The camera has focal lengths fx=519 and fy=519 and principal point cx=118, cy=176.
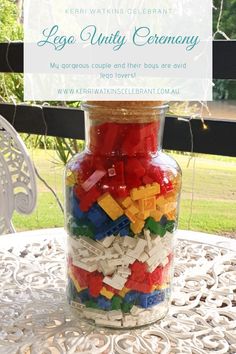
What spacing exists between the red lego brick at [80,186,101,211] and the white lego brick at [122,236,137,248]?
61 mm

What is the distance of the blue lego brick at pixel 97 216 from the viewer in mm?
640

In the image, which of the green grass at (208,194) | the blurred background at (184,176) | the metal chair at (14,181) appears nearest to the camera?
the metal chair at (14,181)

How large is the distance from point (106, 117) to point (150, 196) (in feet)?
0.38

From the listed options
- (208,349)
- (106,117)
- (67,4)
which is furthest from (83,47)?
(208,349)

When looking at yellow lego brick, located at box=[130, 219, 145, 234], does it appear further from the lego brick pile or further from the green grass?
the green grass

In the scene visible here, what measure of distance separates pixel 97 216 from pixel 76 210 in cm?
4

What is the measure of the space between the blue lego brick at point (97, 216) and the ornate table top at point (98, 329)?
0.47ft

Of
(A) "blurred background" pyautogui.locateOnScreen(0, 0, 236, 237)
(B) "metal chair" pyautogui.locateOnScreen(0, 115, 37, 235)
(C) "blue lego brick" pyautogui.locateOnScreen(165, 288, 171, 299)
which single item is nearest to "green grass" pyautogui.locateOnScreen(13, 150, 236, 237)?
(A) "blurred background" pyautogui.locateOnScreen(0, 0, 236, 237)

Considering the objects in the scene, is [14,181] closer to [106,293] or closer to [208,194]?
[106,293]

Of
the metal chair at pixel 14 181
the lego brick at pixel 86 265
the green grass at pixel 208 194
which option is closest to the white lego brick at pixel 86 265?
the lego brick at pixel 86 265

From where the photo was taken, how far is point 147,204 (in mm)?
649

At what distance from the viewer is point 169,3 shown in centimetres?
150

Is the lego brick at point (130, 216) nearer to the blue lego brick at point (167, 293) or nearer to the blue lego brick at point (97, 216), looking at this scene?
the blue lego brick at point (97, 216)

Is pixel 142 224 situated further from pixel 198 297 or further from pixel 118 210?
pixel 198 297
